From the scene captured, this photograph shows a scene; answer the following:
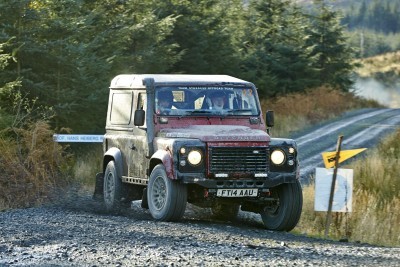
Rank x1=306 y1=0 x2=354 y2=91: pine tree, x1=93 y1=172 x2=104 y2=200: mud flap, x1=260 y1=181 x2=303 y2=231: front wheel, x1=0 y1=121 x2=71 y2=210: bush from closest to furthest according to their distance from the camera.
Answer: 1. x1=260 y1=181 x2=303 y2=231: front wheel
2. x1=93 y1=172 x2=104 y2=200: mud flap
3. x1=0 y1=121 x2=71 y2=210: bush
4. x1=306 y1=0 x2=354 y2=91: pine tree

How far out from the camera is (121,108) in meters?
14.8

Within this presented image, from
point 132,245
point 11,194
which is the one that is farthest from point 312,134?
point 132,245

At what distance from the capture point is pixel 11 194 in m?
16.4

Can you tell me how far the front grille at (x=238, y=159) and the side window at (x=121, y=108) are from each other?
2.32 m

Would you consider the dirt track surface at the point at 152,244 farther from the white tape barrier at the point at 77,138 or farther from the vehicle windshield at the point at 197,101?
the white tape barrier at the point at 77,138

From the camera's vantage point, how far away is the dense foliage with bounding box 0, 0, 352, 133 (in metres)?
22.4

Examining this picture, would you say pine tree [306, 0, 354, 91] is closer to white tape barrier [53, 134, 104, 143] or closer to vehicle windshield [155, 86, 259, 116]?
white tape barrier [53, 134, 104, 143]

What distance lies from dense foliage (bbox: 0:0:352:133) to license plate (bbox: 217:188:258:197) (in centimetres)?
802

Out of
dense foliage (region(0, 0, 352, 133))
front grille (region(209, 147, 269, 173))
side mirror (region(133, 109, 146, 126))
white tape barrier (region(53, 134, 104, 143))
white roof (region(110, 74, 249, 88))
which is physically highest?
dense foliage (region(0, 0, 352, 133))

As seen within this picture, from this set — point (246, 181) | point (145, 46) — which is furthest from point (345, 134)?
point (246, 181)

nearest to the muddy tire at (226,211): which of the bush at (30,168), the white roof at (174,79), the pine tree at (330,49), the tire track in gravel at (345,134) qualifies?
the white roof at (174,79)

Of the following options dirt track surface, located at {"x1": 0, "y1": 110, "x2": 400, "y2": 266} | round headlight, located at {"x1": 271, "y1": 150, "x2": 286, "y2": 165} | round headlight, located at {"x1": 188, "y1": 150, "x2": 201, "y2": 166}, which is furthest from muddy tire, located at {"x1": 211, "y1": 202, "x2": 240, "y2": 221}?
round headlight, located at {"x1": 188, "y1": 150, "x2": 201, "y2": 166}

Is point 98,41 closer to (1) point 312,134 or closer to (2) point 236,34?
(1) point 312,134

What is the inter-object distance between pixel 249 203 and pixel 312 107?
1089 inches
